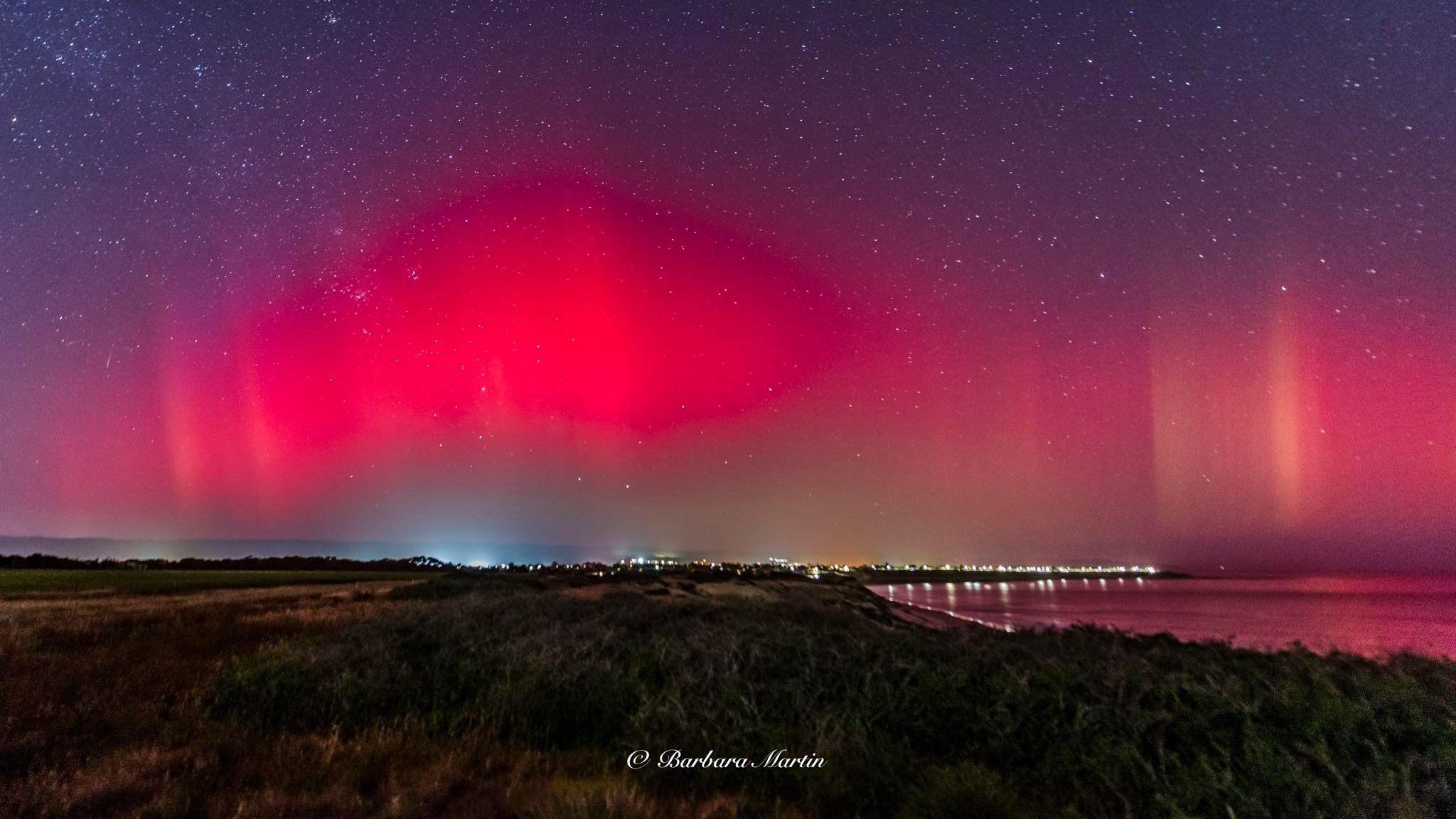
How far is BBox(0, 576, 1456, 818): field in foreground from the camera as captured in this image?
6098 mm

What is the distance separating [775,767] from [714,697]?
1.92m

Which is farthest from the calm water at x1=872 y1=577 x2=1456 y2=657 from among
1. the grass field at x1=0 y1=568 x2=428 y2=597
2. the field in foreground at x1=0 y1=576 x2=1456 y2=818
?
the grass field at x1=0 y1=568 x2=428 y2=597

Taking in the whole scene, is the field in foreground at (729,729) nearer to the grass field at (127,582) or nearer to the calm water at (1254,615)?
the calm water at (1254,615)

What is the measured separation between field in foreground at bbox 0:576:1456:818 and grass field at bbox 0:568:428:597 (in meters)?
24.3

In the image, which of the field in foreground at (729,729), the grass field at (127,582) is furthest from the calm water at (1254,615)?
the grass field at (127,582)

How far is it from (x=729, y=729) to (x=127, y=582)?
4594 centimetres

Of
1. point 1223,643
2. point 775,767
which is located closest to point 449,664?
point 775,767

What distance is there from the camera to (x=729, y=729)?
320 inches

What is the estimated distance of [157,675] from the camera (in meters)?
11.4

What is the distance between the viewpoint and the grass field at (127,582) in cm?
3162

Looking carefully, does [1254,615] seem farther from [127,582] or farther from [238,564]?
[238,564]

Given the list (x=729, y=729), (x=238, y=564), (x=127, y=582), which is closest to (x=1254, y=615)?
(x=729, y=729)

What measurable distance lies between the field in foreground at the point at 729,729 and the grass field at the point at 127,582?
79.9ft

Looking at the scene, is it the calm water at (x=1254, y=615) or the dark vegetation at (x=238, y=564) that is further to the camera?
the dark vegetation at (x=238, y=564)
